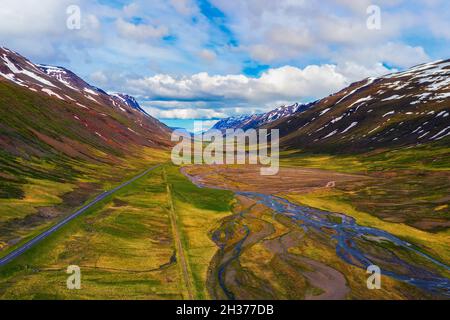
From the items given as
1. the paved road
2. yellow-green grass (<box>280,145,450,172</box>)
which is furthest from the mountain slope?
yellow-green grass (<box>280,145,450,172</box>)

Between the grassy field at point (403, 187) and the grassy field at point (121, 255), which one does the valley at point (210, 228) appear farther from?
the grassy field at point (403, 187)

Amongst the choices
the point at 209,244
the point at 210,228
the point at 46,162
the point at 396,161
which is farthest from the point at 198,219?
the point at 396,161

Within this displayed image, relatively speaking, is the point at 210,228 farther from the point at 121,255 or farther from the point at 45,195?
the point at 45,195

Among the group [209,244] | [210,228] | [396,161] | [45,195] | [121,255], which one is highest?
[396,161]

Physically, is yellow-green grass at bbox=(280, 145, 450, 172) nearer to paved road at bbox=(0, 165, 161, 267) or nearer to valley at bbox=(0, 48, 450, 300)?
valley at bbox=(0, 48, 450, 300)

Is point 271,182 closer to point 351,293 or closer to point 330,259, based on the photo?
point 330,259

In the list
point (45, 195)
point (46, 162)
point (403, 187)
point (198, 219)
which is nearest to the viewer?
point (198, 219)

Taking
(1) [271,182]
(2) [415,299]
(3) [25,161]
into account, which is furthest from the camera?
(1) [271,182]
